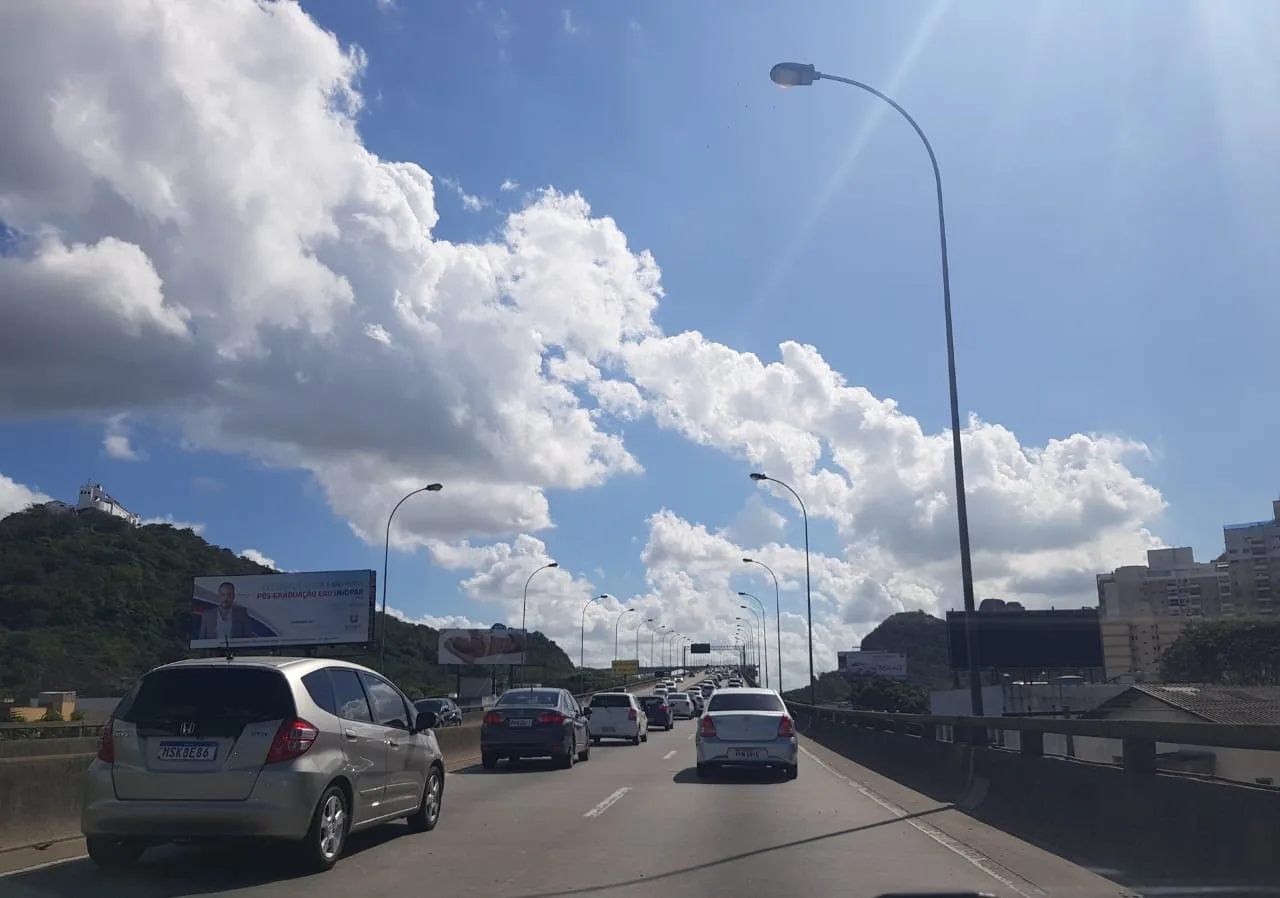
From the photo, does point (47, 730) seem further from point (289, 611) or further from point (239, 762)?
point (239, 762)

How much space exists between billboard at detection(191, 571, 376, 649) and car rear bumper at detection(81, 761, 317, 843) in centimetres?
5154

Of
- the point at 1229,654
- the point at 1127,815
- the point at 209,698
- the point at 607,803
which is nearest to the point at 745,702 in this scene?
the point at 607,803

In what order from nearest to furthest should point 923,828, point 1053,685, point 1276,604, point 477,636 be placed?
1. point 923,828
2. point 1276,604
3. point 1053,685
4. point 477,636

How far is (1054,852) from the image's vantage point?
10789 mm

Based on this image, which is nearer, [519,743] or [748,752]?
[748,752]

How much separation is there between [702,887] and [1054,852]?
3969 millimetres

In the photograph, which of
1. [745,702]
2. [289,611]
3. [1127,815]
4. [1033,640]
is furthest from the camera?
[289,611]

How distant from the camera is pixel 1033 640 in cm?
5706

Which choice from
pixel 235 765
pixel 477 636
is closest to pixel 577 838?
pixel 235 765

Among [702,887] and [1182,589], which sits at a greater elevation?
[1182,589]

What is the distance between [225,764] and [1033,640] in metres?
53.9

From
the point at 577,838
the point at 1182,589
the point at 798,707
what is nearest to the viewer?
the point at 577,838

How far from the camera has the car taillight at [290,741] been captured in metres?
9.07

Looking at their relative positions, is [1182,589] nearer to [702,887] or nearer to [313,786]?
[702,887]
